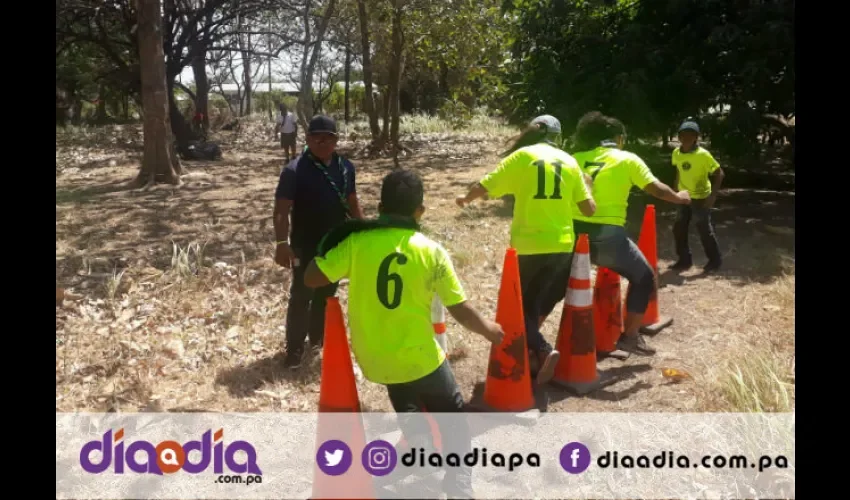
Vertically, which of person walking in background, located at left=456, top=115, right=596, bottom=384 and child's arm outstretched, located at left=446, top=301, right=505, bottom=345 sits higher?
person walking in background, located at left=456, top=115, right=596, bottom=384

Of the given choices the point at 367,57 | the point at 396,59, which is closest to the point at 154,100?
the point at 396,59

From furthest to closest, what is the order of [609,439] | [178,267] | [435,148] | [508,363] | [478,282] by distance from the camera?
[435,148], [478,282], [178,267], [508,363], [609,439]

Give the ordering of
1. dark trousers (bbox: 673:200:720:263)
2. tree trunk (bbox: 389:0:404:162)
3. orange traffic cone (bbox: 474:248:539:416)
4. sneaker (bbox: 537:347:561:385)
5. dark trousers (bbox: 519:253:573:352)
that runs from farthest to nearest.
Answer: tree trunk (bbox: 389:0:404:162)
dark trousers (bbox: 673:200:720:263)
dark trousers (bbox: 519:253:573:352)
sneaker (bbox: 537:347:561:385)
orange traffic cone (bbox: 474:248:539:416)

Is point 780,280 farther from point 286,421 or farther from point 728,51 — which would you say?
point 286,421

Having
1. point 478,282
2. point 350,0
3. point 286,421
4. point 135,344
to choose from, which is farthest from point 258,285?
point 350,0

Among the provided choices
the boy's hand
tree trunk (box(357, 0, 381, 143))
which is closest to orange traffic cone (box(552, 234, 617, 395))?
the boy's hand

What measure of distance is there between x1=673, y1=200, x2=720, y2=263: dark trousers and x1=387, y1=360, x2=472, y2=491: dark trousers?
5.80 meters

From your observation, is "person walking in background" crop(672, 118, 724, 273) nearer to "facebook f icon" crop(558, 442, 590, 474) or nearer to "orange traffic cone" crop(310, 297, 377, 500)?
"facebook f icon" crop(558, 442, 590, 474)

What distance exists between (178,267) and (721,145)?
818cm

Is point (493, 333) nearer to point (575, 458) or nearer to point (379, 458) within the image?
point (379, 458)

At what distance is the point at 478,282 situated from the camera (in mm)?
7414

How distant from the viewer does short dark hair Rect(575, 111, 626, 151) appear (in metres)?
5.11

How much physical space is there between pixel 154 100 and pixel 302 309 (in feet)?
33.3

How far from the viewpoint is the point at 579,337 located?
4.68 metres
